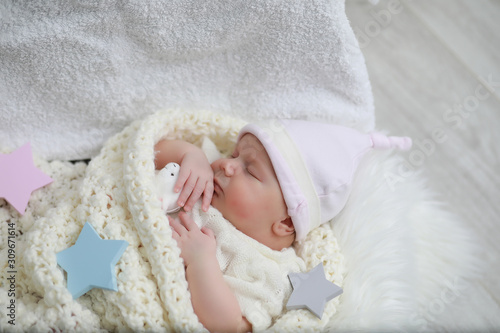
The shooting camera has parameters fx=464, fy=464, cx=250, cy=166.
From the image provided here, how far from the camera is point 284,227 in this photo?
1113mm

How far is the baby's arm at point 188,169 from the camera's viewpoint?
109 cm

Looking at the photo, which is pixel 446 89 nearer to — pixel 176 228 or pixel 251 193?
pixel 251 193

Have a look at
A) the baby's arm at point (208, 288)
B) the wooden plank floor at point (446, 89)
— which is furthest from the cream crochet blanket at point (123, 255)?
the wooden plank floor at point (446, 89)

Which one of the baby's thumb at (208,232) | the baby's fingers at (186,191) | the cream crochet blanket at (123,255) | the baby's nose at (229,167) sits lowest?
the cream crochet blanket at (123,255)

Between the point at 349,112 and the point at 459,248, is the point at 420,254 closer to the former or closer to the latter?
the point at 459,248

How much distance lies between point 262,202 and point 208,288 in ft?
0.77

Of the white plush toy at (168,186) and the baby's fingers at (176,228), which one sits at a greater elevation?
the white plush toy at (168,186)

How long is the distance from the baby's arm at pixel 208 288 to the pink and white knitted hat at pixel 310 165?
A: 0.71 ft

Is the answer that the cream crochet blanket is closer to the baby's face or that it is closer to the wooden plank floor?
the baby's face

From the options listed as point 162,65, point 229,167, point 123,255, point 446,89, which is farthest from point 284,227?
point 446,89

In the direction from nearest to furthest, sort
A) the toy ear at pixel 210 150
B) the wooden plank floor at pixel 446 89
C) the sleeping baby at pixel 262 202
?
the sleeping baby at pixel 262 202
the toy ear at pixel 210 150
the wooden plank floor at pixel 446 89

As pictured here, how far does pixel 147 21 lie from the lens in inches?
43.9

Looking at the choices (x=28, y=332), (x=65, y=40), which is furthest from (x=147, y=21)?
(x=28, y=332)

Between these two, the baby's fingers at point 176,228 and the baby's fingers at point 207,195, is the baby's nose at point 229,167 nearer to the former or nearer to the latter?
the baby's fingers at point 207,195
